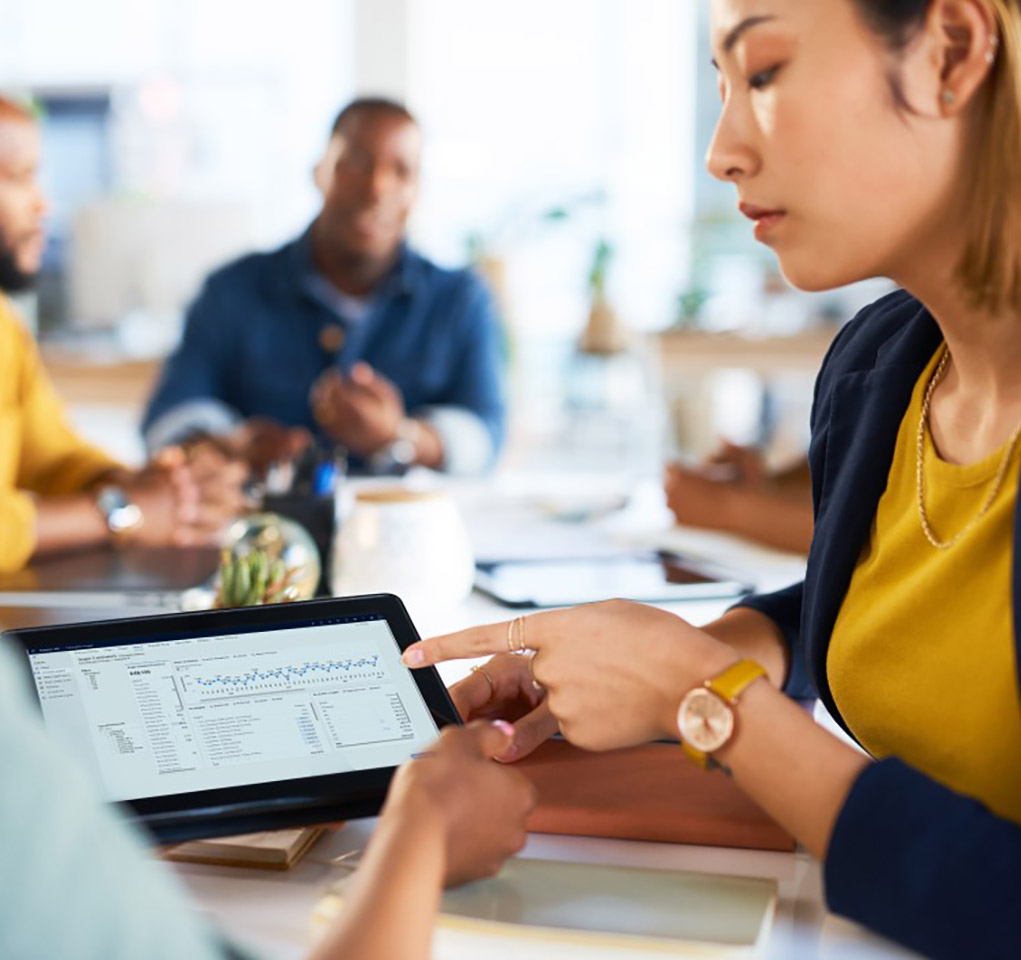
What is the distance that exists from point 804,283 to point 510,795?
0.41 m

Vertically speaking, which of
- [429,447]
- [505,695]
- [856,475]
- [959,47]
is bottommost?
[429,447]

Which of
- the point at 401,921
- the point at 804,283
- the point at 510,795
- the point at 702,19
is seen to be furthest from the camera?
the point at 702,19

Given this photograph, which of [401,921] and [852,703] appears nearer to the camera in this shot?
[401,921]

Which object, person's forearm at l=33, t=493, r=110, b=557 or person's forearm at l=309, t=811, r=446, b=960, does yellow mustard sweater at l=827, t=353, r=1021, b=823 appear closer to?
person's forearm at l=309, t=811, r=446, b=960

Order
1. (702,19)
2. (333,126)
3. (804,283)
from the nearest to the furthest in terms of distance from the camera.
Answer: (804,283) < (333,126) < (702,19)

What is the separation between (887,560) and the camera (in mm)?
938

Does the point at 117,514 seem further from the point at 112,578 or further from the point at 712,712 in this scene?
the point at 712,712

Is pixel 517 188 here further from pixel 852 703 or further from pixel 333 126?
pixel 852 703

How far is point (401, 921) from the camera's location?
1.82 feet

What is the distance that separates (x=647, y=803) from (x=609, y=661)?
89mm

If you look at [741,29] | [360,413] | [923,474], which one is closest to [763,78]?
[741,29]

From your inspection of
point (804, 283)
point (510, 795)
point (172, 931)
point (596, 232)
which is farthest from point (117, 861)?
point (596, 232)

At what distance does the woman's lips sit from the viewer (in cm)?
84

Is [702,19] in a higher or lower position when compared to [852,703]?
higher
